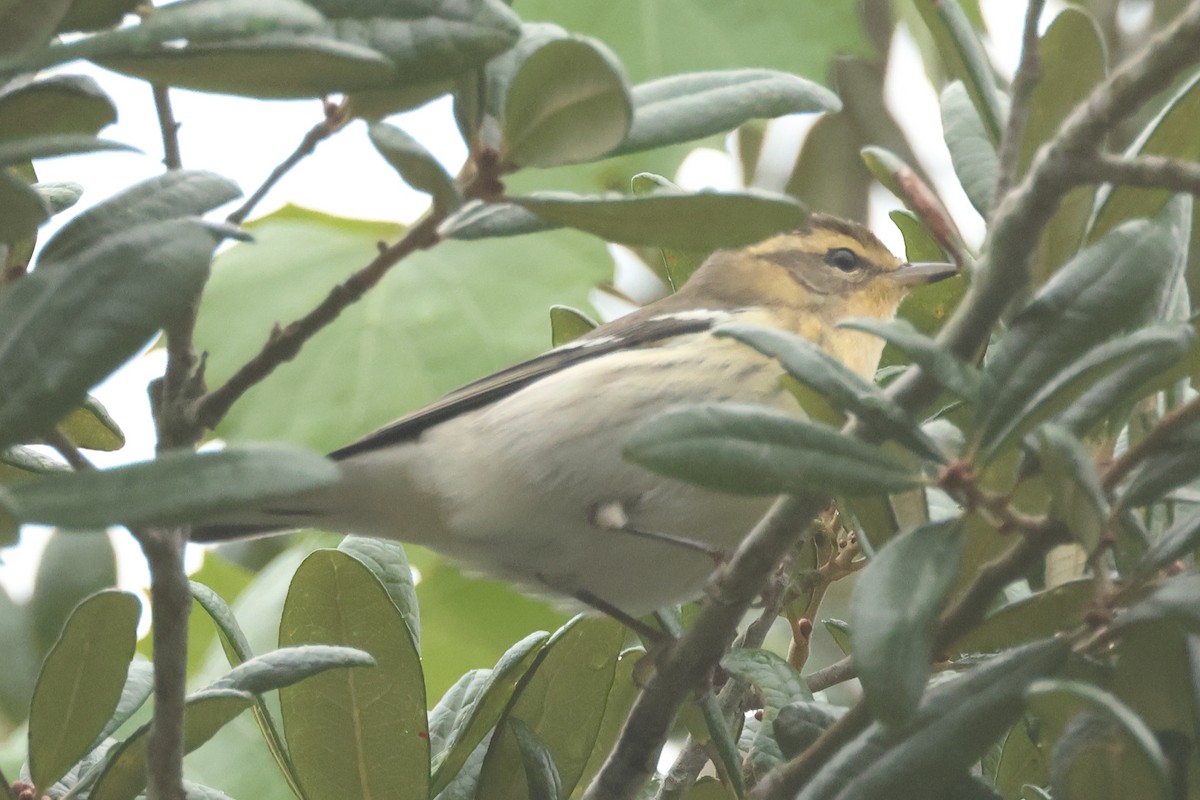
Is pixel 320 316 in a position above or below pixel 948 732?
above

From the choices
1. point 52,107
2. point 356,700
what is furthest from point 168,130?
point 356,700

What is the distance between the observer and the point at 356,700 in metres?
1.90

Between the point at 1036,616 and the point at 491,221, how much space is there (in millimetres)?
735

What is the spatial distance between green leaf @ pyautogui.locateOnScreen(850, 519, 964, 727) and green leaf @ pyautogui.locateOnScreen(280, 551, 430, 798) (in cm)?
85

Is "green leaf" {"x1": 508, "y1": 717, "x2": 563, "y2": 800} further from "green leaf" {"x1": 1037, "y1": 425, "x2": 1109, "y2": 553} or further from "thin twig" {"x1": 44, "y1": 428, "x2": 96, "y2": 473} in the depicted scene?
"green leaf" {"x1": 1037, "y1": 425, "x2": 1109, "y2": 553}

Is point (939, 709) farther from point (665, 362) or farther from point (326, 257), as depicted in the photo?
point (326, 257)

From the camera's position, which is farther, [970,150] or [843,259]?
[843,259]

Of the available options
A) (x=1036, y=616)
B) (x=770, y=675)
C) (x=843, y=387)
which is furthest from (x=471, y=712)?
(x=843, y=387)

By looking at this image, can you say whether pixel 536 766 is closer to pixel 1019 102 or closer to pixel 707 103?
pixel 707 103

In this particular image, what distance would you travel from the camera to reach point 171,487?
A: 105 centimetres

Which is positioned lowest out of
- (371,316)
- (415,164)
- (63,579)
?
(63,579)

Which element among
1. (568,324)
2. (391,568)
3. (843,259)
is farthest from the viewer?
(843,259)

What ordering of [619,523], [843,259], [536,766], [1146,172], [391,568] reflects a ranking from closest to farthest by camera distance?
1. [1146,172]
2. [536,766]
3. [391,568]
4. [619,523]
5. [843,259]

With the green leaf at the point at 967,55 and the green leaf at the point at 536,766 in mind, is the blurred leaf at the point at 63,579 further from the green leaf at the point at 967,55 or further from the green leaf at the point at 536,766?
the green leaf at the point at 967,55
